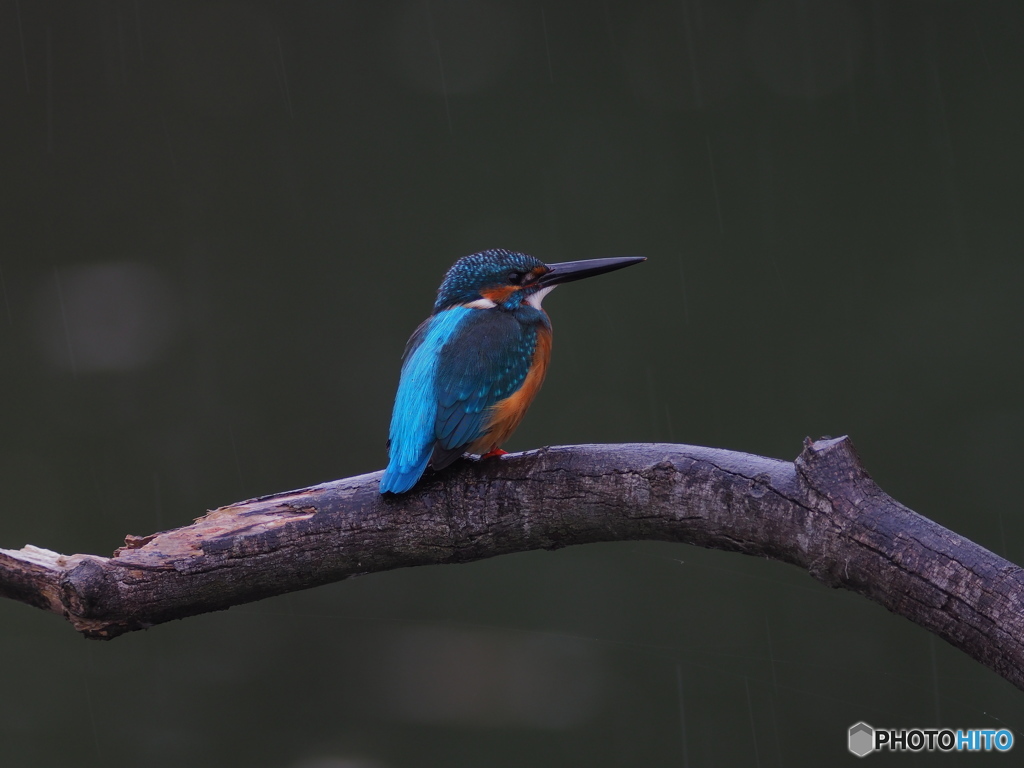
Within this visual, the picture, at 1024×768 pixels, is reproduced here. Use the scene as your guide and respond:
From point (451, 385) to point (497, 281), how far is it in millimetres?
339

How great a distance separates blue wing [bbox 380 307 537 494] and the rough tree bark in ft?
0.14

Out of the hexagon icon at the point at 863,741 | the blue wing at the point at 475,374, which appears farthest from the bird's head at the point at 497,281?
the hexagon icon at the point at 863,741

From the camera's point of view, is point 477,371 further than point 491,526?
Yes

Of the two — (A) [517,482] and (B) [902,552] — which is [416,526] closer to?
(A) [517,482]

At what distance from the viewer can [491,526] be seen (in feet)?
4.40

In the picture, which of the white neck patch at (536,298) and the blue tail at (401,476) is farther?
the white neck patch at (536,298)

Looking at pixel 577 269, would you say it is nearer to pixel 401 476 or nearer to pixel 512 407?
pixel 512 407

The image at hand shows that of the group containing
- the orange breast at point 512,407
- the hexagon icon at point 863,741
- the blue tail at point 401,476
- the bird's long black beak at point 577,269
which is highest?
the bird's long black beak at point 577,269

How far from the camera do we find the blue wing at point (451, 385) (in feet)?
4.62

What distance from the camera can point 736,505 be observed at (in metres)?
1.18

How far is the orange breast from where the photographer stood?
4.90 feet

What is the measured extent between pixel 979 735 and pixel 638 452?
4.33 ft

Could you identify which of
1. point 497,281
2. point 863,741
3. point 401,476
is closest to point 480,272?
point 497,281

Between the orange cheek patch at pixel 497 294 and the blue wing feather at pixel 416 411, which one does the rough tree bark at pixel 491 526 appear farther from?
the orange cheek patch at pixel 497 294
